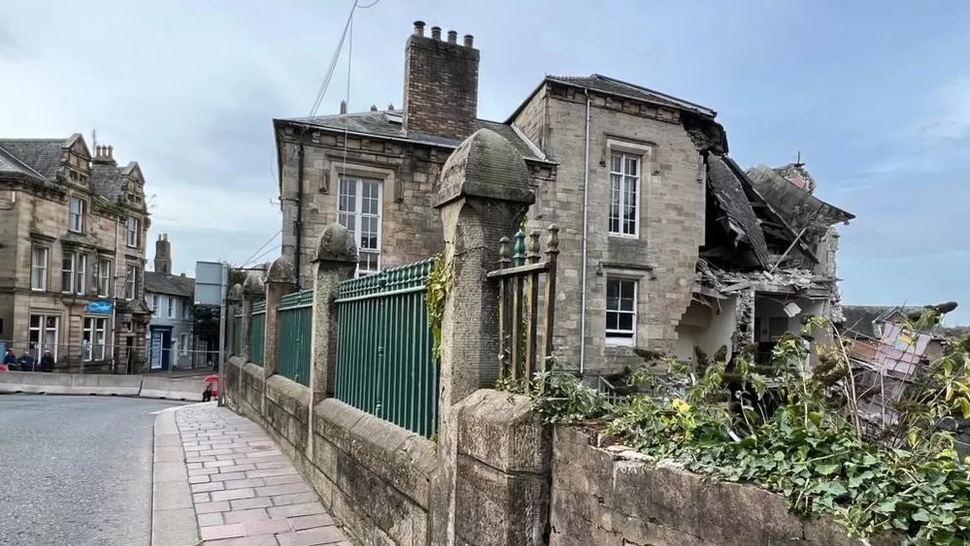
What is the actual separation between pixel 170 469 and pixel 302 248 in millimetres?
7487

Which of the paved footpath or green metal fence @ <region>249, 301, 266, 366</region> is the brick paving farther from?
green metal fence @ <region>249, 301, 266, 366</region>

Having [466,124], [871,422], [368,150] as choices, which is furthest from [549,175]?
[871,422]

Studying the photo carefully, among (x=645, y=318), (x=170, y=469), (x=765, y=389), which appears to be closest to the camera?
(x=765, y=389)

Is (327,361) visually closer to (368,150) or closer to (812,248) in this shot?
(368,150)

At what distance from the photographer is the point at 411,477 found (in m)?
3.71

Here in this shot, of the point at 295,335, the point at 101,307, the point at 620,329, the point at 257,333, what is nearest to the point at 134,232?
the point at 101,307

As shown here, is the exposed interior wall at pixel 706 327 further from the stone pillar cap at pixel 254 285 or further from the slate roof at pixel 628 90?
the stone pillar cap at pixel 254 285

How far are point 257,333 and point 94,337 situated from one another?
26231mm

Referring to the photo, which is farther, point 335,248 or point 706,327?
point 706,327

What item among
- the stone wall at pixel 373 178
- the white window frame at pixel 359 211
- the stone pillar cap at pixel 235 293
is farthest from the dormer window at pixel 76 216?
the white window frame at pixel 359 211

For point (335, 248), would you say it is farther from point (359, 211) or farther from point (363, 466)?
point (359, 211)

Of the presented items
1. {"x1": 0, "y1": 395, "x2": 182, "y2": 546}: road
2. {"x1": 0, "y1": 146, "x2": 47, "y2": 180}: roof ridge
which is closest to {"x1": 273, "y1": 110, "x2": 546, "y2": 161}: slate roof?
{"x1": 0, "y1": 395, "x2": 182, "y2": 546}: road

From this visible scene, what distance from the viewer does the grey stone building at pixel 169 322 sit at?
138 ft

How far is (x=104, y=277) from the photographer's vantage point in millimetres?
32125
